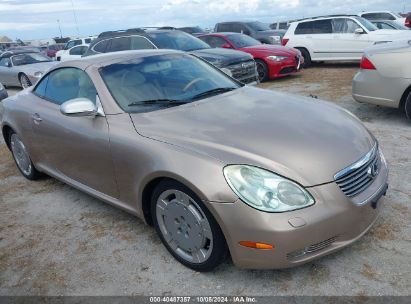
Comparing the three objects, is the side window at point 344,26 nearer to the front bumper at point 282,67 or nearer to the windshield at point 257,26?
the front bumper at point 282,67

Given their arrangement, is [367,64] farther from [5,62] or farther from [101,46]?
[5,62]

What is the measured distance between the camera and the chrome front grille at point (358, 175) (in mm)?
2473

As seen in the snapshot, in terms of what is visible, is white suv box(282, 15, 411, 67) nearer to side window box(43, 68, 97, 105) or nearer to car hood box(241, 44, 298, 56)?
car hood box(241, 44, 298, 56)

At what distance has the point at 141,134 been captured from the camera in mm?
2904

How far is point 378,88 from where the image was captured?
5711 millimetres

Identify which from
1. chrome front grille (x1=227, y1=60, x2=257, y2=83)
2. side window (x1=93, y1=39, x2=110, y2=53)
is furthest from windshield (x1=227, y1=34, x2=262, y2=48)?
side window (x1=93, y1=39, x2=110, y2=53)

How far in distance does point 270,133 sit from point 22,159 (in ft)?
11.4

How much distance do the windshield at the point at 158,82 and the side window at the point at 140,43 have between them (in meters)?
5.69

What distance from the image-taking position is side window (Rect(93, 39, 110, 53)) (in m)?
10.6

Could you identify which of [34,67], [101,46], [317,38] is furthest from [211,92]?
[34,67]

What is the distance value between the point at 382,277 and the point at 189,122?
5.54 ft

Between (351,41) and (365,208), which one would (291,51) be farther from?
(365,208)

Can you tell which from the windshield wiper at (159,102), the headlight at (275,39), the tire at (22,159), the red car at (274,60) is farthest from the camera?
the headlight at (275,39)

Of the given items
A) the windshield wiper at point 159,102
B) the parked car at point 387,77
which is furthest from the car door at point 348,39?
the windshield wiper at point 159,102
